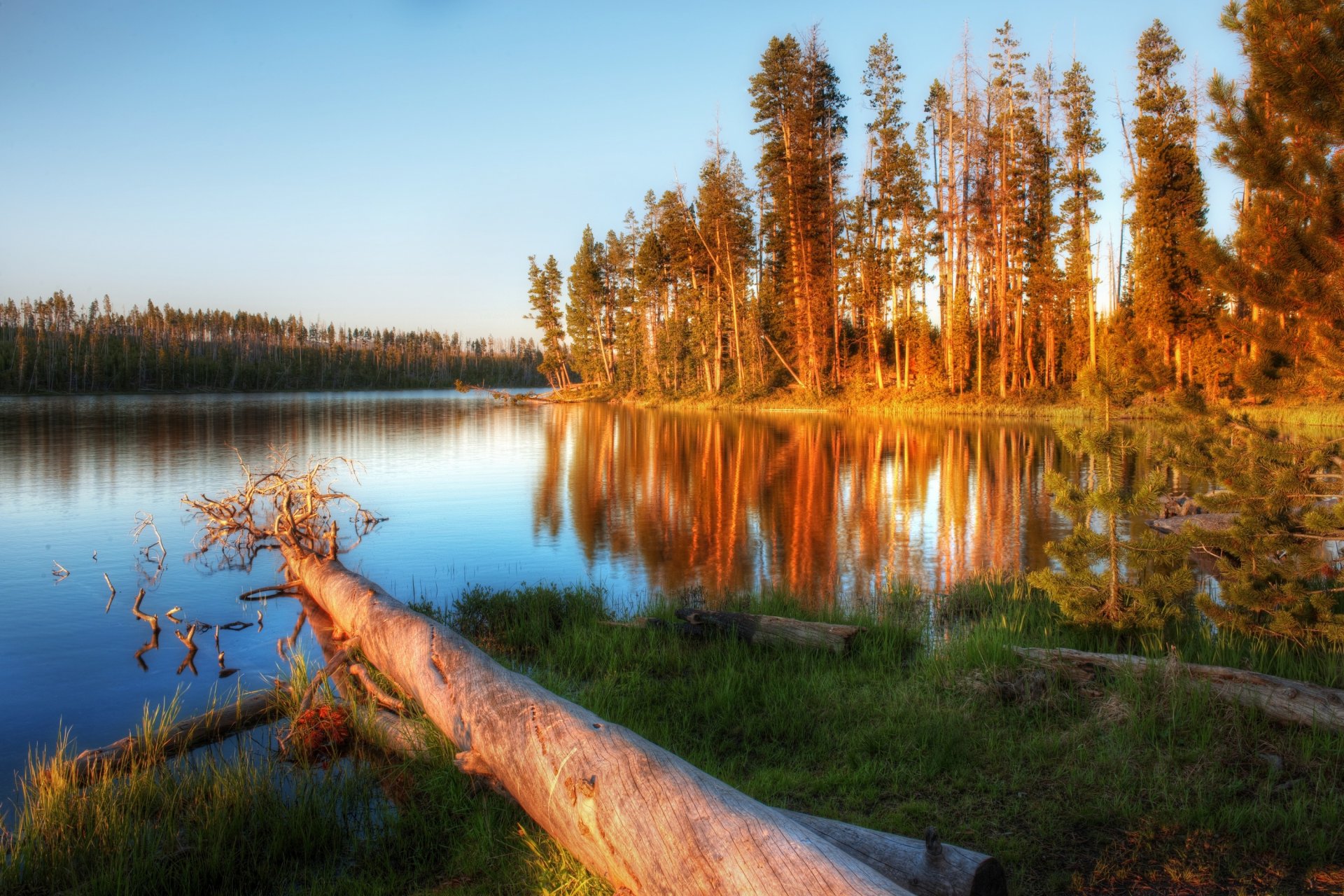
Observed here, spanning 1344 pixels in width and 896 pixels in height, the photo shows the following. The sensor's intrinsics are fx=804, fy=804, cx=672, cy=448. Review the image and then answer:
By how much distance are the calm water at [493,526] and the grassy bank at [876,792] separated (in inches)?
92.4

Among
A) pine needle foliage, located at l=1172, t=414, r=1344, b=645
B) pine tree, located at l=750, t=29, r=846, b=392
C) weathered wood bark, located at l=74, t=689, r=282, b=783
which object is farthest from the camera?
pine tree, located at l=750, t=29, r=846, b=392

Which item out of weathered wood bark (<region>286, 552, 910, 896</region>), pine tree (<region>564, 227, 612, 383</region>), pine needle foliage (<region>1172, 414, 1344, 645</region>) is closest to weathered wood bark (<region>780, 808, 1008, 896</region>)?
weathered wood bark (<region>286, 552, 910, 896</region>)

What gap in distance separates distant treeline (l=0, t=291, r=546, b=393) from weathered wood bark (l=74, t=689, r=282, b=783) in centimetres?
9121

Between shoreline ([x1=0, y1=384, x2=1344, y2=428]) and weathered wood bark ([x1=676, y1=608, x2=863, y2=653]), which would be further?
shoreline ([x1=0, y1=384, x2=1344, y2=428])

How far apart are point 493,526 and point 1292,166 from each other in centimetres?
A: 1233

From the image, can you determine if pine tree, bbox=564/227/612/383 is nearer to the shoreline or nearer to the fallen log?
the shoreline

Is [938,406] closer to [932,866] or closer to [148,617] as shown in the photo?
[148,617]

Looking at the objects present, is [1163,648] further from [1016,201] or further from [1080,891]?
[1016,201]

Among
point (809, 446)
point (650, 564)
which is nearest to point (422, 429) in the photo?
point (809, 446)

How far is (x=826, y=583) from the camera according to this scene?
1007cm

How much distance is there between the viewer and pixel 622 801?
118 inches

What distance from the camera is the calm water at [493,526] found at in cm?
787

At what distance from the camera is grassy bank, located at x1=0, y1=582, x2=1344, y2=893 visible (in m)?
3.53

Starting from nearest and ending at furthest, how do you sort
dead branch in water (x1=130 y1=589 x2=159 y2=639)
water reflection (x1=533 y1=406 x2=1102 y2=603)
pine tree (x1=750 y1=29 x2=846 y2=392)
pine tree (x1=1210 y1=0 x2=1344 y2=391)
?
pine tree (x1=1210 y1=0 x2=1344 y2=391), dead branch in water (x1=130 y1=589 x2=159 y2=639), water reflection (x1=533 y1=406 x2=1102 y2=603), pine tree (x1=750 y1=29 x2=846 y2=392)
